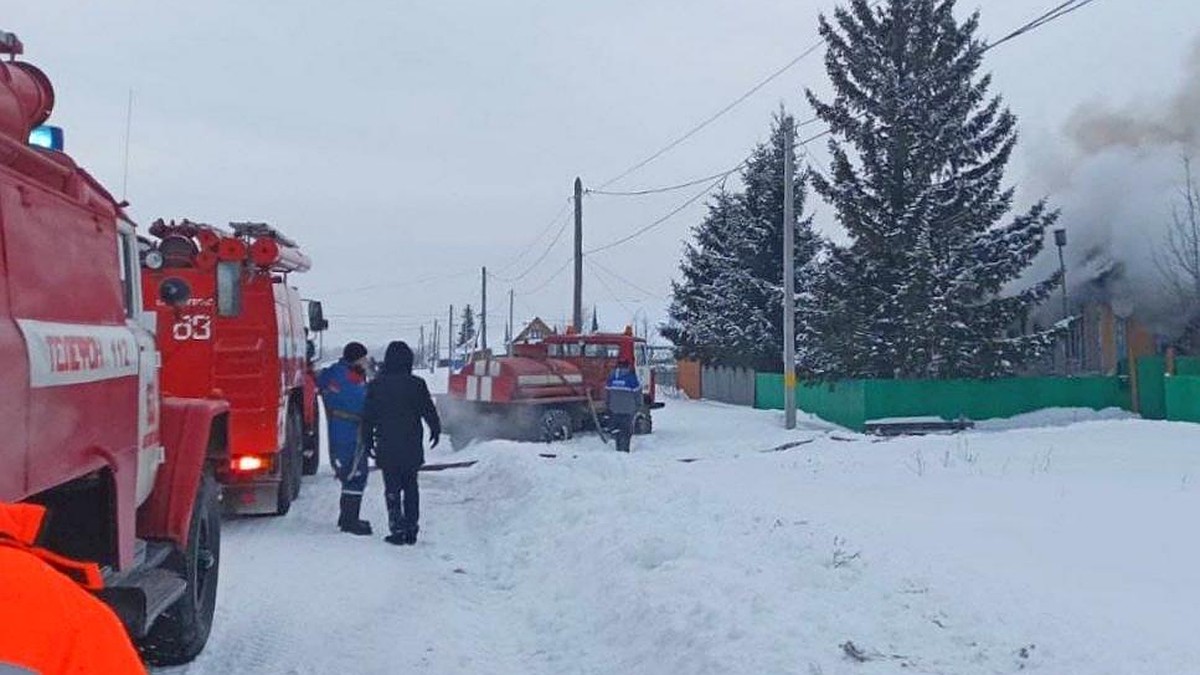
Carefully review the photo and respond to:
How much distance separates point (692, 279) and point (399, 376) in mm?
37865

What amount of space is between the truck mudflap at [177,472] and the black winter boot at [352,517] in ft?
15.1

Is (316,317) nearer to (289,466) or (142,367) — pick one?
(289,466)

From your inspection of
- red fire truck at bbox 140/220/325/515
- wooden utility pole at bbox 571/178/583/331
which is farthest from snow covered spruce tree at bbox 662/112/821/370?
red fire truck at bbox 140/220/325/515

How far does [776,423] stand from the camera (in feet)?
100

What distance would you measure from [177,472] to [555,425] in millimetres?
18589

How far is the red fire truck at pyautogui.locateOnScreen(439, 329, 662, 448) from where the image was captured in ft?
78.5

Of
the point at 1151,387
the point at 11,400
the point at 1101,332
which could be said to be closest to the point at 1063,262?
the point at 1101,332

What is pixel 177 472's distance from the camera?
6426 millimetres

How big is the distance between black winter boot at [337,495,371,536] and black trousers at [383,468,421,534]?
1.49 ft

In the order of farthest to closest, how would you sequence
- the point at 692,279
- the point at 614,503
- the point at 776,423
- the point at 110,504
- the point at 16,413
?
the point at 692,279
the point at 776,423
the point at 614,503
the point at 110,504
the point at 16,413

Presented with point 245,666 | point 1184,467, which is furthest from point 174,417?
point 1184,467

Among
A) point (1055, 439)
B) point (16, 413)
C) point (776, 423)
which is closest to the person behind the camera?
point (16, 413)

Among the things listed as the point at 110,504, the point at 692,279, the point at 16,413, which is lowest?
the point at 110,504

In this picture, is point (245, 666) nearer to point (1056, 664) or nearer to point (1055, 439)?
point (1056, 664)
